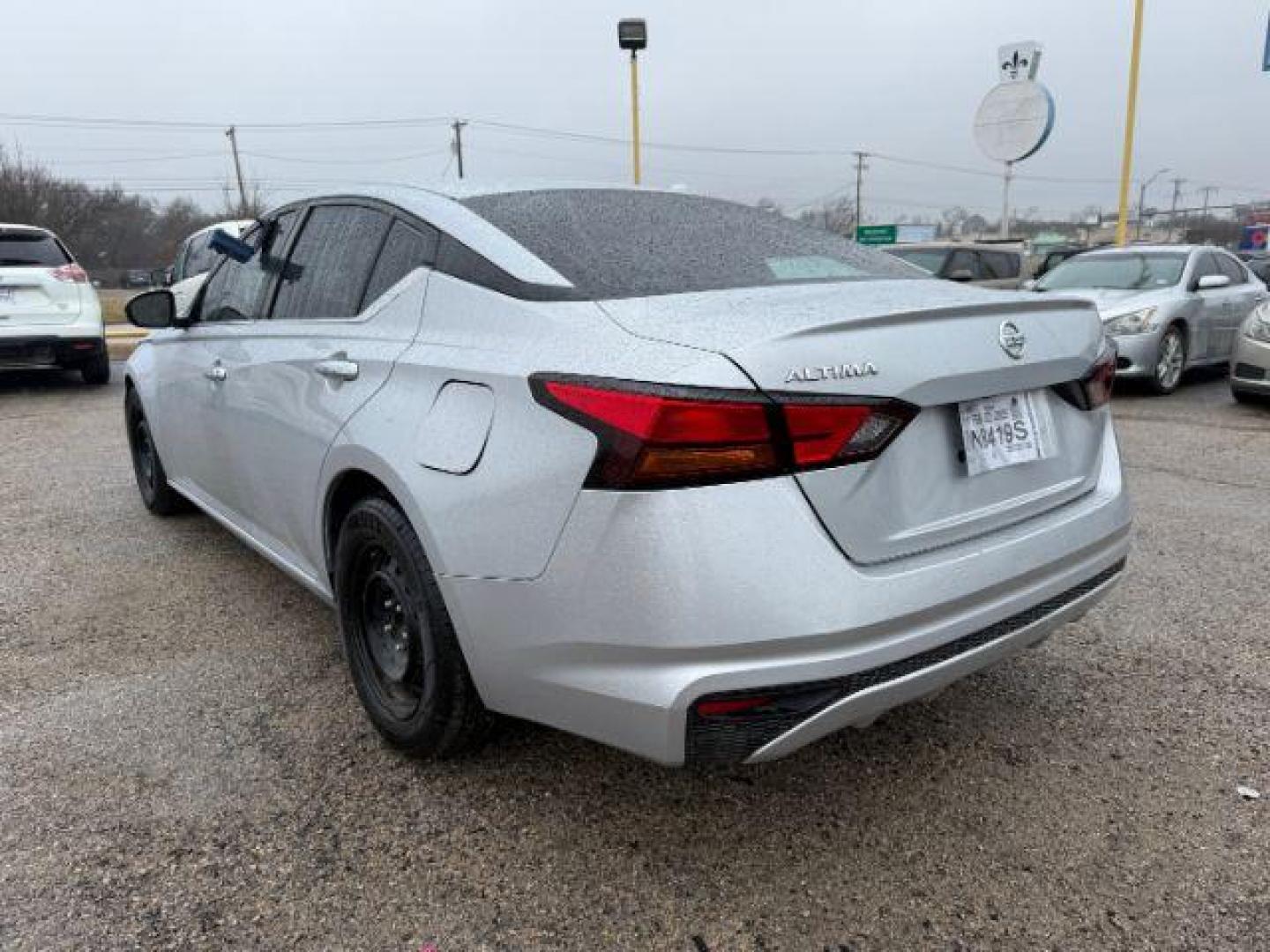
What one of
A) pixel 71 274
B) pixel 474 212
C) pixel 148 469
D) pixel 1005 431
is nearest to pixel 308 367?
pixel 474 212

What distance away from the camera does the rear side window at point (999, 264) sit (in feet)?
43.9

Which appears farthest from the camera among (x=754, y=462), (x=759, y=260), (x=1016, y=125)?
(x=1016, y=125)

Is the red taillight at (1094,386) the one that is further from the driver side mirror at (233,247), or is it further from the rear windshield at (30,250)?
the rear windshield at (30,250)

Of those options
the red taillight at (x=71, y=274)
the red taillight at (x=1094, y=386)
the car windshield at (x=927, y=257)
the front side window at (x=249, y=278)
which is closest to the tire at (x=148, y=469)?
the front side window at (x=249, y=278)

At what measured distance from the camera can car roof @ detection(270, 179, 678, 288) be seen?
2.20 metres

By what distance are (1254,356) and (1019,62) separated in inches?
432

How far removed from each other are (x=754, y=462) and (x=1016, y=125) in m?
16.8

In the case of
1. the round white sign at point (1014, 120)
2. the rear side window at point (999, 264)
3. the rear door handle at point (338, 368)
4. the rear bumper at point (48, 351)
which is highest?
the round white sign at point (1014, 120)

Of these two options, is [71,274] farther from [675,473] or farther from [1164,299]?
[1164,299]

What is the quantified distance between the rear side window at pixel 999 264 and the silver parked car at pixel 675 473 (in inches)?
459

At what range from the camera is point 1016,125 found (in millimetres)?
16078

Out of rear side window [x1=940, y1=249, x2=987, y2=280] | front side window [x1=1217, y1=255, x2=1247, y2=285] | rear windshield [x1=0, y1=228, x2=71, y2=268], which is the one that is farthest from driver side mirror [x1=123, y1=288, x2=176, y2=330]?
rear side window [x1=940, y1=249, x2=987, y2=280]

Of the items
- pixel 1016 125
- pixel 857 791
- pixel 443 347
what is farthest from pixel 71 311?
pixel 1016 125

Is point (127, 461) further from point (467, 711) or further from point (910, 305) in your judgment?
point (910, 305)
